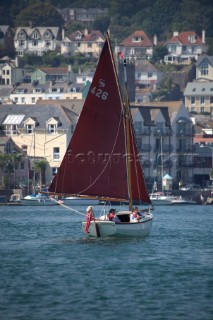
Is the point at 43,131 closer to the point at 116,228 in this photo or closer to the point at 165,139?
the point at 165,139

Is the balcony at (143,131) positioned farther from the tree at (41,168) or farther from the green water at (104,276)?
the green water at (104,276)

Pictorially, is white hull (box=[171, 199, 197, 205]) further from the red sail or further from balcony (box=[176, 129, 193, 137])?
the red sail

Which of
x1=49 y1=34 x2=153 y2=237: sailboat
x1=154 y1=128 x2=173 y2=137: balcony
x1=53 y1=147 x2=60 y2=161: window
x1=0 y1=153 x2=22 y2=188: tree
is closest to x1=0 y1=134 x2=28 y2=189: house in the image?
x1=0 y1=153 x2=22 y2=188: tree

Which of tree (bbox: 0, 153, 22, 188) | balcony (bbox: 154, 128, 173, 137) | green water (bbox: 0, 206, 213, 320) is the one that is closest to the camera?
green water (bbox: 0, 206, 213, 320)

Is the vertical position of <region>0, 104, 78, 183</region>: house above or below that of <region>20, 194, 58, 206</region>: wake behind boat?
above

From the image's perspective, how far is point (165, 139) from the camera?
179250mm

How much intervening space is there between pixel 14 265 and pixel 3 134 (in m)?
105

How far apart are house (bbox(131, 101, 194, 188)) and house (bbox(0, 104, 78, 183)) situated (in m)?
8.61

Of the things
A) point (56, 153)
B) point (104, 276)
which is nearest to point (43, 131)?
point (56, 153)

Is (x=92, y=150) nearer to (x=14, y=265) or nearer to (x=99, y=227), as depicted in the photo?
(x=99, y=227)

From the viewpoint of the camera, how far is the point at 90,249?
7412 centimetres

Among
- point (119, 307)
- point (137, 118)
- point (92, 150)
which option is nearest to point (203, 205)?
point (137, 118)

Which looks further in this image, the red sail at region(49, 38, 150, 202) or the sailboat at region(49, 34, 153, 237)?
the red sail at region(49, 38, 150, 202)

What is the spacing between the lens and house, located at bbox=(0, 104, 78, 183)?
16912 cm
